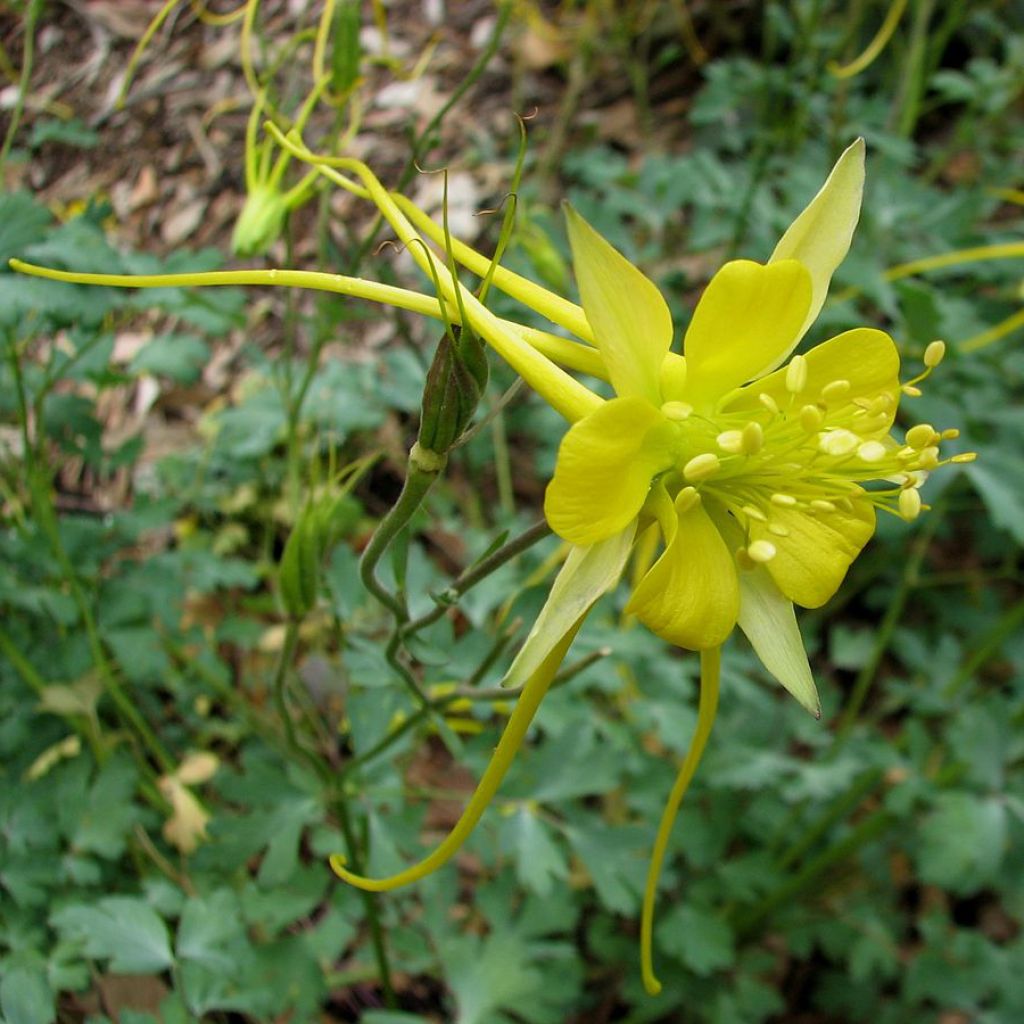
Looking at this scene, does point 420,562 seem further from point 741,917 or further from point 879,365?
point 741,917

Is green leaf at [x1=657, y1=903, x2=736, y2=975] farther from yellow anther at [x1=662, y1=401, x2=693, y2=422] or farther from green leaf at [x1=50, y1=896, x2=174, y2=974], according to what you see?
yellow anther at [x1=662, y1=401, x2=693, y2=422]

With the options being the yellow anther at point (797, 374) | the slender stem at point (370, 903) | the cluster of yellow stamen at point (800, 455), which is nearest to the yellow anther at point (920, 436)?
the cluster of yellow stamen at point (800, 455)

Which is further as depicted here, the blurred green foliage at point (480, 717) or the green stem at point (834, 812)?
the green stem at point (834, 812)

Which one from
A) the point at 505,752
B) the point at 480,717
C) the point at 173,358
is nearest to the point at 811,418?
the point at 505,752

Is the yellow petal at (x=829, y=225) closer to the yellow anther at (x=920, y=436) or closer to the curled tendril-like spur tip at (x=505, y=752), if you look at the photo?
the yellow anther at (x=920, y=436)

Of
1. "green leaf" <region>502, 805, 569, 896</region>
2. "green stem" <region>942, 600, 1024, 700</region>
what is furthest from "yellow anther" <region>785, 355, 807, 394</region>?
"green stem" <region>942, 600, 1024, 700</region>

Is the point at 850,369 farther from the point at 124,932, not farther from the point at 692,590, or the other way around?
the point at 124,932

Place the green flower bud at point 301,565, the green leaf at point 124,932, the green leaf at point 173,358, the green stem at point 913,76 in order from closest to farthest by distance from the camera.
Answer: the green flower bud at point 301,565, the green leaf at point 124,932, the green leaf at point 173,358, the green stem at point 913,76

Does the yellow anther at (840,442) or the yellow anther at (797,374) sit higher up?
the yellow anther at (797,374)
